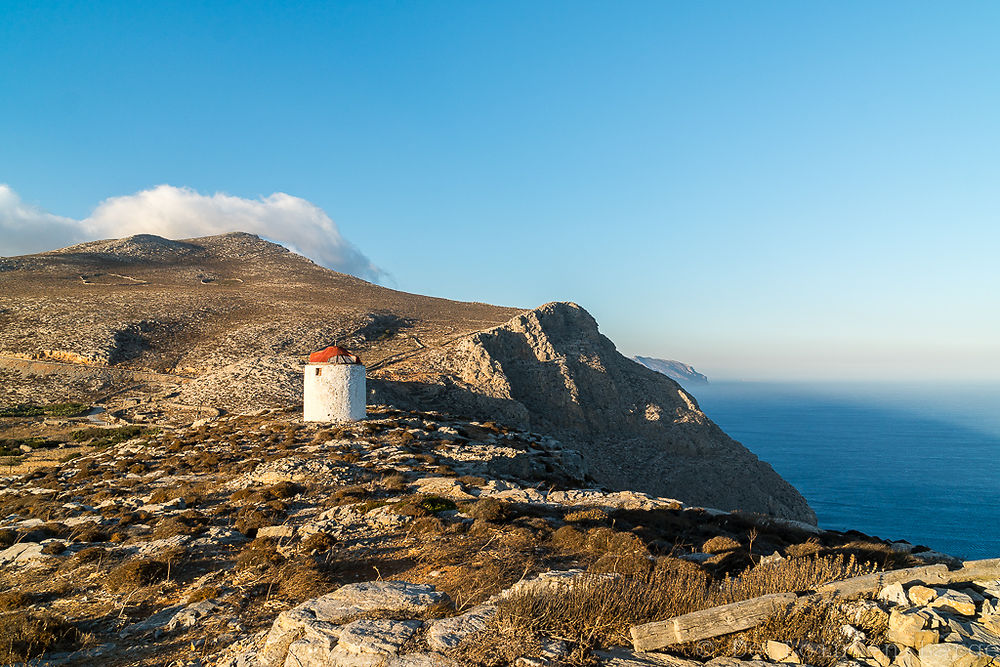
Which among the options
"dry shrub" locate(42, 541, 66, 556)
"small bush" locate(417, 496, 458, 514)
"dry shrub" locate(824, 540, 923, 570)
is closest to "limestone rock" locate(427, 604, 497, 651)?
"small bush" locate(417, 496, 458, 514)

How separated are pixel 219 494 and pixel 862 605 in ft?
70.4

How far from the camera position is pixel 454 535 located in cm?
1449

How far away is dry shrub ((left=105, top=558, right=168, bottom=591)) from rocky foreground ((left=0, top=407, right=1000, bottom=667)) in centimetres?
5

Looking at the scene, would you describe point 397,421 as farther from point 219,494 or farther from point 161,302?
point 161,302

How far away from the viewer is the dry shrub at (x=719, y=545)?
14644mm

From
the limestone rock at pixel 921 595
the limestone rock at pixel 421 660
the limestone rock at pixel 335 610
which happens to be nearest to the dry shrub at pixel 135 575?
the limestone rock at pixel 335 610

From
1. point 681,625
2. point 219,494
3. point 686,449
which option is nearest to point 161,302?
point 219,494

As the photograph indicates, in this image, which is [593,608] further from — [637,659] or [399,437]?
[399,437]

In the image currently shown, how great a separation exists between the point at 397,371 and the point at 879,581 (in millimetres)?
42895

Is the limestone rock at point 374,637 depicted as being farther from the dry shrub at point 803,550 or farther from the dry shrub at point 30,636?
the dry shrub at point 803,550

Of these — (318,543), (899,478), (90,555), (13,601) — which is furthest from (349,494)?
(899,478)

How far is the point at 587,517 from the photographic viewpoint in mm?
16953

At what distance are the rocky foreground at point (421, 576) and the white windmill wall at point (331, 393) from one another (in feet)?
16.1

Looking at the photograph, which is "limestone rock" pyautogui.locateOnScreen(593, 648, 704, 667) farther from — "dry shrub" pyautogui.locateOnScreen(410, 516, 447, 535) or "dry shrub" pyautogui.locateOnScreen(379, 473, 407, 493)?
"dry shrub" pyautogui.locateOnScreen(379, 473, 407, 493)
